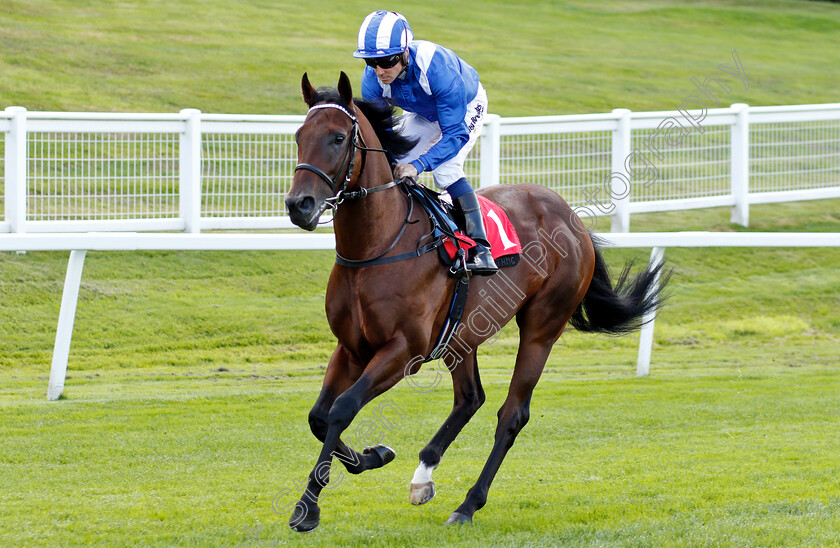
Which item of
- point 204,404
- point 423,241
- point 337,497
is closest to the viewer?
point 423,241

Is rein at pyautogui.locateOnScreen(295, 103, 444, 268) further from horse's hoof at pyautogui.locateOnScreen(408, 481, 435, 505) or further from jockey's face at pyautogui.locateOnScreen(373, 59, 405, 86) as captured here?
horse's hoof at pyautogui.locateOnScreen(408, 481, 435, 505)

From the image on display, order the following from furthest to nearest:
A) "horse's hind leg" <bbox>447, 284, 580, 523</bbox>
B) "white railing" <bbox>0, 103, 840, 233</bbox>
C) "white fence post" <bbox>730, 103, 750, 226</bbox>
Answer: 1. "white fence post" <bbox>730, 103, 750, 226</bbox>
2. "white railing" <bbox>0, 103, 840, 233</bbox>
3. "horse's hind leg" <bbox>447, 284, 580, 523</bbox>

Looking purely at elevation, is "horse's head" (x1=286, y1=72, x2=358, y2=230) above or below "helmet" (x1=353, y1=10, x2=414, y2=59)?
below

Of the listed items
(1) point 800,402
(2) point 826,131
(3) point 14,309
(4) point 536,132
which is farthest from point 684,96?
(3) point 14,309

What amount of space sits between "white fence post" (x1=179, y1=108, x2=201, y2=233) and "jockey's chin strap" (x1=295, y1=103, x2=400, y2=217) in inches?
177

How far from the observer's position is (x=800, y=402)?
6.48 m

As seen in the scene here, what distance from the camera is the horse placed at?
3.91 metres

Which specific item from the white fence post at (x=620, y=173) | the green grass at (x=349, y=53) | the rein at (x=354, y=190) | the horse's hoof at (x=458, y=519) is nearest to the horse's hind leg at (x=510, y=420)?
the horse's hoof at (x=458, y=519)

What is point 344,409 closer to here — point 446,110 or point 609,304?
point 446,110

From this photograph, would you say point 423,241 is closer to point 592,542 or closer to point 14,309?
point 592,542

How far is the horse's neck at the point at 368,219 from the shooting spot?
4113 millimetres

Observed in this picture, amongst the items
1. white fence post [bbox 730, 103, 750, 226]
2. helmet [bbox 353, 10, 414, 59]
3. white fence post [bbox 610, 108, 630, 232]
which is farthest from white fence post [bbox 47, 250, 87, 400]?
white fence post [bbox 730, 103, 750, 226]

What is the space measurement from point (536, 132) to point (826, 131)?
3973mm

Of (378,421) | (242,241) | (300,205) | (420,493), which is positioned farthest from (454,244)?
(242,241)
